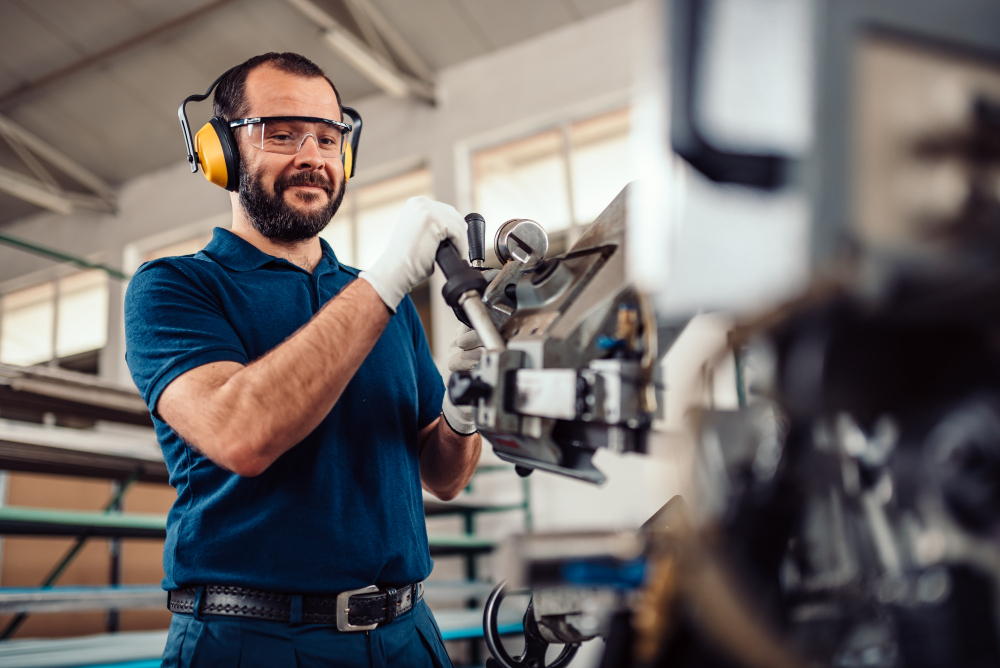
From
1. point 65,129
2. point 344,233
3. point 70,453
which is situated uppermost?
point 65,129

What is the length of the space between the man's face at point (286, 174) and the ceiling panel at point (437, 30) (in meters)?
3.57

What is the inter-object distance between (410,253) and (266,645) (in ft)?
1.75

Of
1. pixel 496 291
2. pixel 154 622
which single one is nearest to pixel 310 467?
pixel 496 291

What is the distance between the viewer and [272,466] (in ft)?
3.43

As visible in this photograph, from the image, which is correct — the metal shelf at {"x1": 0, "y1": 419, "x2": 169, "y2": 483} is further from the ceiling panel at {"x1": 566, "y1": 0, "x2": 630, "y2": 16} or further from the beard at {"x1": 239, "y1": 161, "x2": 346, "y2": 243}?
the ceiling panel at {"x1": 566, "y1": 0, "x2": 630, "y2": 16}

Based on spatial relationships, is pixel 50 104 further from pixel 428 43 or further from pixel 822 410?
pixel 822 410

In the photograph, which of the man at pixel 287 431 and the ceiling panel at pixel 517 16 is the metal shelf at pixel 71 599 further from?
the ceiling panel at pixel 517 16

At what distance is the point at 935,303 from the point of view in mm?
384

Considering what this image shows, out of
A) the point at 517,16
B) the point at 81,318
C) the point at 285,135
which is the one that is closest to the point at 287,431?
the point at 285,135

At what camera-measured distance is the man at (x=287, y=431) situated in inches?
36.9

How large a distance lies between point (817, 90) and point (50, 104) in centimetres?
642

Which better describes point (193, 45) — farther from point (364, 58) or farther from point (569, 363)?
point (569, 363)

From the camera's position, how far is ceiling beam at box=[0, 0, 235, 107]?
4.68 metres

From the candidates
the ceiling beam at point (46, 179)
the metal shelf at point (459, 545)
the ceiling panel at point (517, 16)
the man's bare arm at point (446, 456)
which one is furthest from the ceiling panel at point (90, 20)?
the man's bare arm at point (446, 456)
